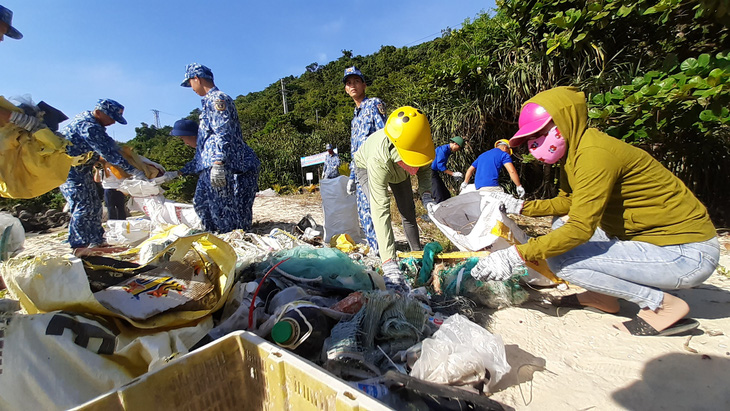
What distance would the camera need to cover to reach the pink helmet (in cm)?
175

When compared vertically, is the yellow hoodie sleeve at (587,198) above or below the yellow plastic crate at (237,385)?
above

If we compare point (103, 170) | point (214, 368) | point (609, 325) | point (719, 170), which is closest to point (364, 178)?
→ point (609, 325)

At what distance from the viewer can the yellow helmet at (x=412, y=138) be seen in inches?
91.0

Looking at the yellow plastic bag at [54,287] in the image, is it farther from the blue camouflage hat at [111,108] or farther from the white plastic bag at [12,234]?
the blue camouflage hat at [111,108]

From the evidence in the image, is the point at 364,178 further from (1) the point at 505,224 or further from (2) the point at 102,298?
(2) the point at 102,298

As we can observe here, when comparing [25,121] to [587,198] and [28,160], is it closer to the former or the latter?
[28,160]

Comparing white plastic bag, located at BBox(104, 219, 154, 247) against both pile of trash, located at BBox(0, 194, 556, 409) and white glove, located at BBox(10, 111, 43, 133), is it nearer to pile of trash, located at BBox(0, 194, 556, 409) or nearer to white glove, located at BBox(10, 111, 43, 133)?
white glove, located at BBox(10, 111, 43, 133)

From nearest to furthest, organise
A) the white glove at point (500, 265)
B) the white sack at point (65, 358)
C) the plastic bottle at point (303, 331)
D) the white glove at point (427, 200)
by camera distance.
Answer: the white sack at point (65, 358)
the plastic bottle at point (303, 331)
the white glove at point (500, 265)
the white glove at point (427, 200)

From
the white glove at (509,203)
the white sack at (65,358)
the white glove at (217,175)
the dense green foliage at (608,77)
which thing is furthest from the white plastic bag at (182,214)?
the dense green foliage at (608,77)

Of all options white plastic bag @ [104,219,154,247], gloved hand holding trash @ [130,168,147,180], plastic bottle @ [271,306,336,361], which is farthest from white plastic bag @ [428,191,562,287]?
white plastic bag @ [104,219,154,247]

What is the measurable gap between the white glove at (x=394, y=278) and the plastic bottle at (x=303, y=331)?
743 mm

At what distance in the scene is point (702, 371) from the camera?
1.50 meters

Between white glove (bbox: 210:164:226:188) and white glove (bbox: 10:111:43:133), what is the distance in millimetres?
1266

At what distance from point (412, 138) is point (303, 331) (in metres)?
1.39
